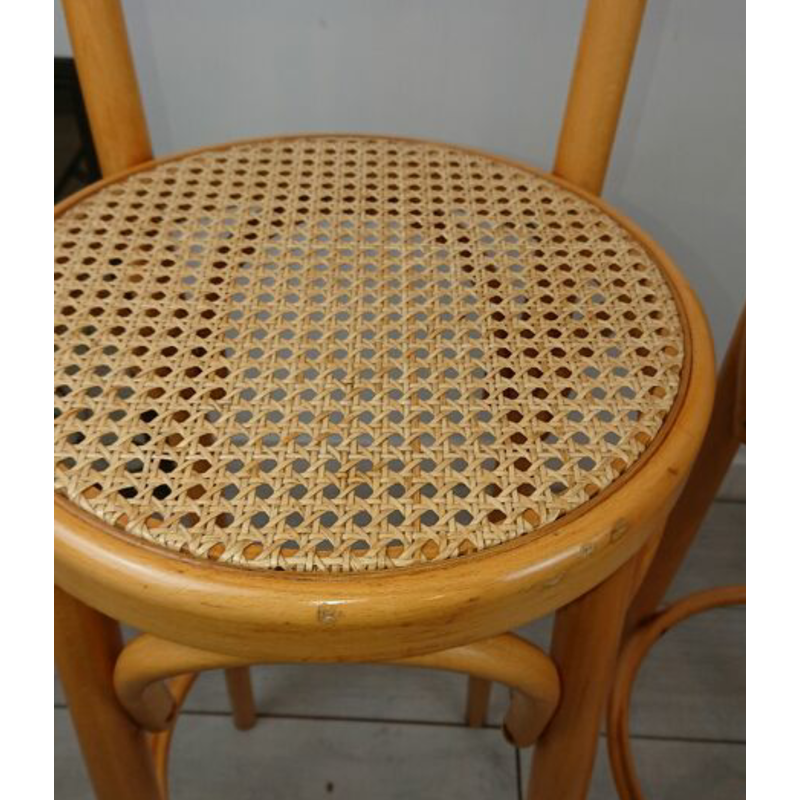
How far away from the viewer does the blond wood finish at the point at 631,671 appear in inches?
27.7

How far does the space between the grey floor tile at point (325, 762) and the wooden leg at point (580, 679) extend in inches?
13.7

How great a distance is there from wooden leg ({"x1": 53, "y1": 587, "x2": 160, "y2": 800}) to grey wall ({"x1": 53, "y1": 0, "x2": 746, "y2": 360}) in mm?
507

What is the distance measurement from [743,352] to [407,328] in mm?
244

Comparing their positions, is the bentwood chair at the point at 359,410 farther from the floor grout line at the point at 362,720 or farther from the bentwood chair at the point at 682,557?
the floor grout line at the point at 362,720

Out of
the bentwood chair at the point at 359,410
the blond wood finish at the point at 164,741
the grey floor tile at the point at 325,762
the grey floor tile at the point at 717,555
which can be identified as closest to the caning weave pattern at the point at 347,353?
the bentwood chair at the point at 359,410

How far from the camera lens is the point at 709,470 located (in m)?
0.64

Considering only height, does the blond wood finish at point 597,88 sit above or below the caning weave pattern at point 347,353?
above

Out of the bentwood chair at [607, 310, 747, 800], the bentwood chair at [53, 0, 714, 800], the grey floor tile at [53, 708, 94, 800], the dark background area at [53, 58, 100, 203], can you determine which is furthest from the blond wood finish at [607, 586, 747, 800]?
the dark background area at [53, 58, 100, 203]

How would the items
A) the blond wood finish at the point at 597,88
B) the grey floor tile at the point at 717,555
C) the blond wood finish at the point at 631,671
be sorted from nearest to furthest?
1. the blond wood finish at the point at 597,88
2. the blond wood finish at the point at 631,671
3. the grey floor tile at the point at 717,555

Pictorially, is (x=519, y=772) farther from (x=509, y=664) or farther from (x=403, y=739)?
(x=509, y=664)

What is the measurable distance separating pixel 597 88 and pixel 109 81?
1.03 ft

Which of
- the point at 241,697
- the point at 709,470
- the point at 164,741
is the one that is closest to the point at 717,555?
the point at 709,470

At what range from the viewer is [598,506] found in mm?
364
